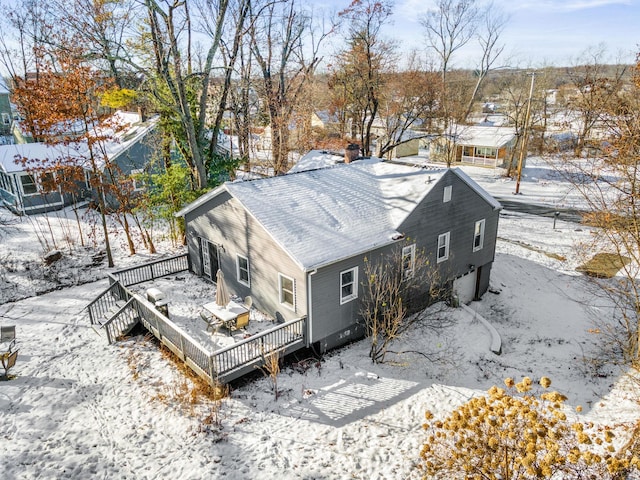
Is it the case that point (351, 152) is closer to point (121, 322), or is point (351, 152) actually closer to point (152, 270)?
point (152, 270)

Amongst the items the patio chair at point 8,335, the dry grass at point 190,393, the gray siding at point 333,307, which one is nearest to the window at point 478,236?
the gray siding at point 333,307

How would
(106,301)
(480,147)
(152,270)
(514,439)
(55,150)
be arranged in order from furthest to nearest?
1. (480,147)
2. (55,150)
3. (152,270)
4. (106,301)
5. (514,439)

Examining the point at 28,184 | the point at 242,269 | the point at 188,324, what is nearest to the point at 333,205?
the point at 242,269

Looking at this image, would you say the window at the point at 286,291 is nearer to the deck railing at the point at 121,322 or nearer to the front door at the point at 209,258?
the front door at the point at 209,258

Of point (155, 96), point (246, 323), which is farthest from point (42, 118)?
point (246, 323)

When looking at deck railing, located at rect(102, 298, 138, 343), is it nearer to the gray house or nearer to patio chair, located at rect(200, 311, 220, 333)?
patio chair, located at rect(200, 311, 220, 333)

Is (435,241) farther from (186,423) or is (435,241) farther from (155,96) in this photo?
(155,96)
